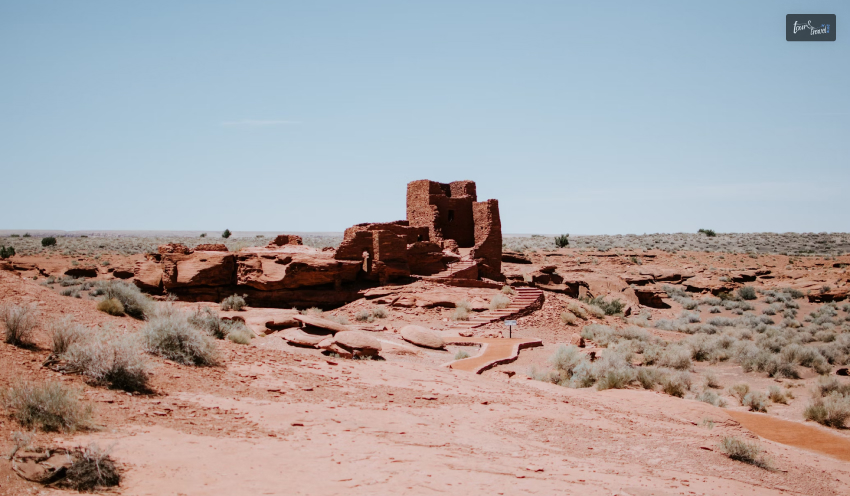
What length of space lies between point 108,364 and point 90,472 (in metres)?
2.61

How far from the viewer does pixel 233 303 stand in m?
20.2

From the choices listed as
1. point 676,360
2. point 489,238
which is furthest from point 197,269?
point 676,360

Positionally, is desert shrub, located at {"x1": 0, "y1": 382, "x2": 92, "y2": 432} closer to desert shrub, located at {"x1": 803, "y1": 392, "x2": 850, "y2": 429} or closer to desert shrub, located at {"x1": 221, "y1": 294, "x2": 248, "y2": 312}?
desert shrub, located at {"x1": 803, "y1": 392, "x2": 850, "y2": 429}

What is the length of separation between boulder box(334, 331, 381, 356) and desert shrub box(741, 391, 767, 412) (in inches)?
310

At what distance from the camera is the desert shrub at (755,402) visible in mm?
11773

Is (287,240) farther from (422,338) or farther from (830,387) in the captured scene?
(830,387)

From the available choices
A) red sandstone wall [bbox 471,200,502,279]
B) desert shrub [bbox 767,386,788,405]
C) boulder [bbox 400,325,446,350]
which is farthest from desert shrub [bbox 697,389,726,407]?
red sandstone wall [bbox 471,200,502,279]

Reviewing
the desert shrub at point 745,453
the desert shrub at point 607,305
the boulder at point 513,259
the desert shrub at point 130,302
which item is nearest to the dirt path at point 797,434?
the desert shrub at point 745,453

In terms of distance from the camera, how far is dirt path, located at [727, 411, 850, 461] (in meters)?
9.20

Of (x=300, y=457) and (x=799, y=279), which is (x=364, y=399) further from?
(x=799, y=279)

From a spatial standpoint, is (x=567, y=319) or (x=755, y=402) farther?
(x=567, y=319)

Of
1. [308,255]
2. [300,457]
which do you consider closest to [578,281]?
[308,255]

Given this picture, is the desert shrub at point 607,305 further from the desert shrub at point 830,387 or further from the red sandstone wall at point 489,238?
the desert shrub at point 830,387

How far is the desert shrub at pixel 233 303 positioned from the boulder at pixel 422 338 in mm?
7310
